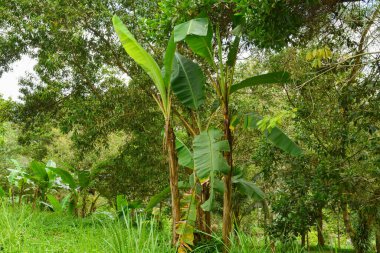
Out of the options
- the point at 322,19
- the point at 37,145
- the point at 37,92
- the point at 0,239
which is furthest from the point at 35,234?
the point at 37,145

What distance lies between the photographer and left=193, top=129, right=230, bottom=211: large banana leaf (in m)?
4.34

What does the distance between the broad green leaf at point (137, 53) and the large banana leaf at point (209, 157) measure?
2.44 ft

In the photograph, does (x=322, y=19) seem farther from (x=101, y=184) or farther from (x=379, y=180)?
(x=101, y=184)

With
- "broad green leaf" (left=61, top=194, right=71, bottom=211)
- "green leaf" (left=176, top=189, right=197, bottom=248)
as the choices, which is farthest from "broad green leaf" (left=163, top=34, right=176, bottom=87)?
"broad green leaf" (left=61, top=194, right=71, bottom=211)

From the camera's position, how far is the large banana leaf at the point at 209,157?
4344mm

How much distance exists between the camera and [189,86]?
5176 millimetres

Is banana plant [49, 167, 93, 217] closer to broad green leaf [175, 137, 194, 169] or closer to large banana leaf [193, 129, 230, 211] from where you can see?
broad green leaf [175, 137, 194, 169]

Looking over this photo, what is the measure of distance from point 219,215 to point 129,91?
598 cm

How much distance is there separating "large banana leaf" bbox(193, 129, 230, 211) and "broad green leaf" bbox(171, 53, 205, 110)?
600 mm

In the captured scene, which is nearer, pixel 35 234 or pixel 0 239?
pixel 0 239

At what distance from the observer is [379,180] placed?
516 centimetres

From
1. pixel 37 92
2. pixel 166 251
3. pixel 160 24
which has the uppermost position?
pixel 37 92

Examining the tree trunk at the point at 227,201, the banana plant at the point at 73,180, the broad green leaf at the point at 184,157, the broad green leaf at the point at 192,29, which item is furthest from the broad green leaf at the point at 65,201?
the broad green leaf at the point at 192,29

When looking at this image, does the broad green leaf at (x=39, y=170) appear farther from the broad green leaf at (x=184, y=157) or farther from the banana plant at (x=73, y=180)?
the broad green leaf at (x=184, y=157)
